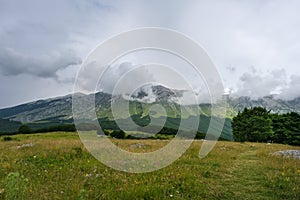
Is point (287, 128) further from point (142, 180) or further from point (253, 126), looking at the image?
point (142, 180)

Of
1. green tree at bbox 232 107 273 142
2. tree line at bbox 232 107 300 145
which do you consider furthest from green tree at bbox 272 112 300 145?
green tree at bbox 232 107 273 142

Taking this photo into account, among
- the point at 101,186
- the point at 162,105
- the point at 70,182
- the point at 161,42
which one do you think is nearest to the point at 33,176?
the point at 70,182

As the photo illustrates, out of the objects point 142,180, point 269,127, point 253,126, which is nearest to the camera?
point 142,180

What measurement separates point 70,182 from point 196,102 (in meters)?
5.88

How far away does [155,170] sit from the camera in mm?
11289

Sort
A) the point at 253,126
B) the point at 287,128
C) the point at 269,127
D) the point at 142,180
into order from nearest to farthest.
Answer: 1. the point at 142,180
2. the point at 269,127
3. the point at 287,128
4. the point at 253,126

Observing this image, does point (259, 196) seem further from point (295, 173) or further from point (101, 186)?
point (101, 186)

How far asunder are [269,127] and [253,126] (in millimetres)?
3970

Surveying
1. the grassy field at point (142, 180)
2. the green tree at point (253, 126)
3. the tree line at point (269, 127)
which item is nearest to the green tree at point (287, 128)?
the tree line at point (269, 127)

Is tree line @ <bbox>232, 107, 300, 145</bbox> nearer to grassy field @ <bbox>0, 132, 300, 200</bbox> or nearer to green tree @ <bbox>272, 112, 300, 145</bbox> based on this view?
green tree @ <bbox>272, 112, 300, 145</bbox>

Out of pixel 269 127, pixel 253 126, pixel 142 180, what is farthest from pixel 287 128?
pixel 142 180

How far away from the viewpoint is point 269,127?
6369 cm

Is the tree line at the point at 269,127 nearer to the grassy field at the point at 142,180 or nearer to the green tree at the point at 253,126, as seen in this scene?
the green tree at the point at 253,126

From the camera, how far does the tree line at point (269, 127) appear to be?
6297 cm
